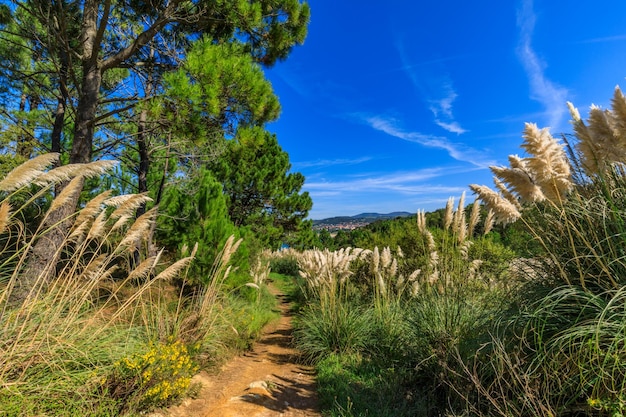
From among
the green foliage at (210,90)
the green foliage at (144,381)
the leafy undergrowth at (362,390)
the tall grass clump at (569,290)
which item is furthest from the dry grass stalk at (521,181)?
the green foliage at (210,90)

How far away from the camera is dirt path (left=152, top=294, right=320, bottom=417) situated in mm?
3197

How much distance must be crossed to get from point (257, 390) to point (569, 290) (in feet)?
10.9

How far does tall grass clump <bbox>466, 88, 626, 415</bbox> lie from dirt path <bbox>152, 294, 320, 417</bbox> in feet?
6.67

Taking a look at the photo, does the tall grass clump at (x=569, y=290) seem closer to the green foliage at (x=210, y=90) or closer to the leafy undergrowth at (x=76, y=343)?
the leafy undergrowth at (x=76, y=343)

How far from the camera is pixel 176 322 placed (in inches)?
161

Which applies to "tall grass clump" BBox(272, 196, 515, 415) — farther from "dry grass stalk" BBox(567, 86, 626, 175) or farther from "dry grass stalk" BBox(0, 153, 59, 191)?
"dry grass stalk" BBox(0, 153, 59, 191)

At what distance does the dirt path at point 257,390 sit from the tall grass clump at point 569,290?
203 centimetres

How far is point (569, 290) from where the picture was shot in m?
2.01

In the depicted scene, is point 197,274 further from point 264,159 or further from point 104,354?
point 264,159

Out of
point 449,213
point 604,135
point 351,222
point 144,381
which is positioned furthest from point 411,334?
point 351,222

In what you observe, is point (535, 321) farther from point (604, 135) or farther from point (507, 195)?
point (604, 135)

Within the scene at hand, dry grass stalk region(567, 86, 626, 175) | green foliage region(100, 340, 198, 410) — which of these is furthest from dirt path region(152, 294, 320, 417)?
dry grass stalk region(567, 86, 626, 175)

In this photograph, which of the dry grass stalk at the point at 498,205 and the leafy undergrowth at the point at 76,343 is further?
the dry grass stalk at the point at 498,205

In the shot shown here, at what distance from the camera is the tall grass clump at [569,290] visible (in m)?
1.84
